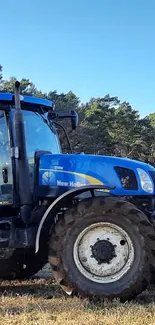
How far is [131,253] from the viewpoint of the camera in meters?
4.71

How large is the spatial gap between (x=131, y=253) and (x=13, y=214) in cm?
161

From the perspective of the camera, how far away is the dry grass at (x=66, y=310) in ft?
12.8

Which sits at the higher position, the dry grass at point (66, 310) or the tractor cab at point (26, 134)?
the tractor cab at point (26, 134)

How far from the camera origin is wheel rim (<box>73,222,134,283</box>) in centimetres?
472

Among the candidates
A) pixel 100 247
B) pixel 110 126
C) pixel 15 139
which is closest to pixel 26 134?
pixel 15 139

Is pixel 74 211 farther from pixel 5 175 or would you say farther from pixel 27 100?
pixel 27 100

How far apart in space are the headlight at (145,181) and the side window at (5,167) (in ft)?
5.17

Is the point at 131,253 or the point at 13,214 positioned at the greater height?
the point at 13,214

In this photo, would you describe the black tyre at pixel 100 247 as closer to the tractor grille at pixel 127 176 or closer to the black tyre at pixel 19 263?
the tractor grille at pixel 127 176

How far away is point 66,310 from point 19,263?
5.63 feet

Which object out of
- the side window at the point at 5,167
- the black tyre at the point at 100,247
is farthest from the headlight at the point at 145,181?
the side window at the point at 5,167

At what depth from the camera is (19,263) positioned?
231 inches

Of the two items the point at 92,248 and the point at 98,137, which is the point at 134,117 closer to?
the point at 98,137

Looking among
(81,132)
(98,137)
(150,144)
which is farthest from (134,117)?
(81,132)
